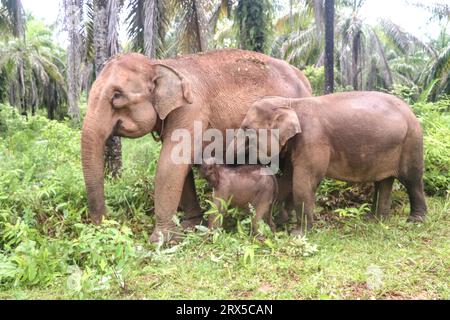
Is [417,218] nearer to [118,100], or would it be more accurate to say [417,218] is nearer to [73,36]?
[118,100]

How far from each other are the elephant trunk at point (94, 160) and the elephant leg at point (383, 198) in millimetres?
3292

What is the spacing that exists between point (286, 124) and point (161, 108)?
4.41ft

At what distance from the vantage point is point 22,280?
4.12 meters

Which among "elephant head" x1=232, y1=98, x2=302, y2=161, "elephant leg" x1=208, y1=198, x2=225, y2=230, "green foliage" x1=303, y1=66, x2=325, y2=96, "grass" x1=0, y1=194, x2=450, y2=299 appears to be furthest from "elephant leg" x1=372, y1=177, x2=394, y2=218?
"green foliage" x1=303, y1=66, x2=325, y2=96

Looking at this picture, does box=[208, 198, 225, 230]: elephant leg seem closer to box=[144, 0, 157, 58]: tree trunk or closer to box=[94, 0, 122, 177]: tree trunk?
box=[94, 0, 122, 177]: tree trunk

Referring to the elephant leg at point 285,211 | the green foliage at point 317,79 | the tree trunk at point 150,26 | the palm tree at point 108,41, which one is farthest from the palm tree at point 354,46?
the elephant leg at point 285,211

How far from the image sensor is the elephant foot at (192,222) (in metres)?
5.85

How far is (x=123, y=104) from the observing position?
5.13 meters

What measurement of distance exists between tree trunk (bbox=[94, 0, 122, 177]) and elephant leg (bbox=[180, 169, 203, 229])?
6.09 ft

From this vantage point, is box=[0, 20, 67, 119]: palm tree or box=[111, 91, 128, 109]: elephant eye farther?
box=[0, 20, 67, 119]: palm tree

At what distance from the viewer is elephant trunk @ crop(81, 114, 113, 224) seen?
504cm

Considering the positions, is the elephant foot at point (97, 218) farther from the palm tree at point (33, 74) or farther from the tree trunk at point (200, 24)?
the palm tree at point (33, 74)

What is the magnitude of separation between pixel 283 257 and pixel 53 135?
681 centimetres

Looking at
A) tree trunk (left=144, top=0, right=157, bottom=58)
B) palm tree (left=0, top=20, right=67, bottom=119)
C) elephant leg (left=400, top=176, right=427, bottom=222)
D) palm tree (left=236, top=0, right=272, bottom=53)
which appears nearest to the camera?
elephant leg (left=400, top=176, right=427, bottom=222)
